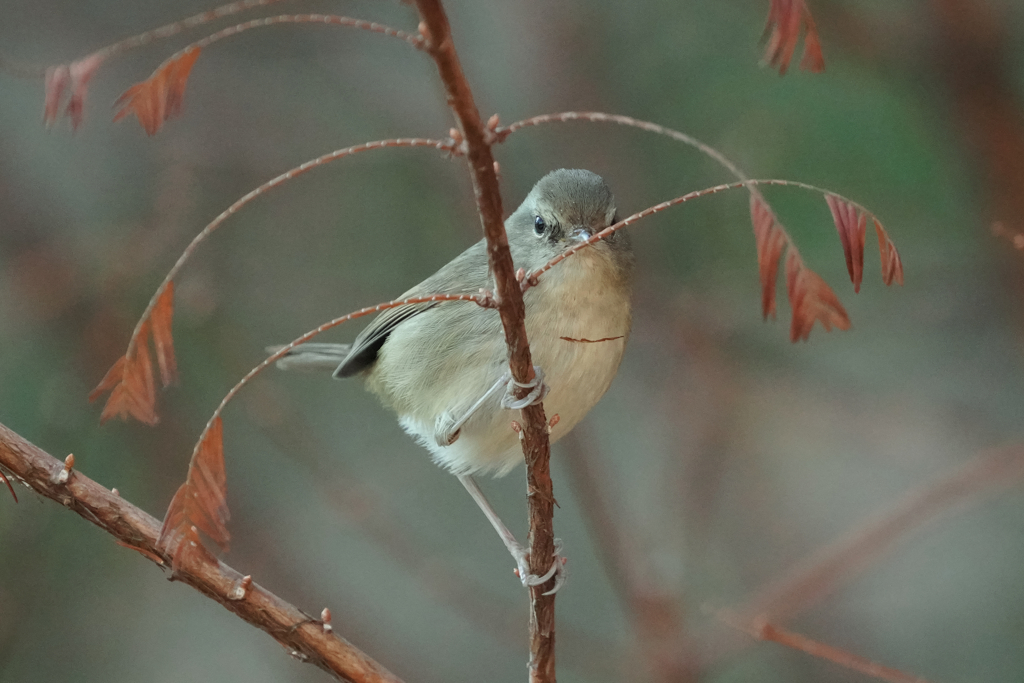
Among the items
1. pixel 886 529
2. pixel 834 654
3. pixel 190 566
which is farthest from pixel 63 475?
pixel 886 529

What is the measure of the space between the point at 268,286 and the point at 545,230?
→ 146cm

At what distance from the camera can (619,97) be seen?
2906mm

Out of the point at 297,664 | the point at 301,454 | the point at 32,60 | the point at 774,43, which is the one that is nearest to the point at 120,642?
the point at 297,664

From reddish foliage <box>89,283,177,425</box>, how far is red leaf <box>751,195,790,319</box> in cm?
64

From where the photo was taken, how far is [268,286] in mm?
3094

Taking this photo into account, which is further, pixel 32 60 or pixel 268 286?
pixel 268 286

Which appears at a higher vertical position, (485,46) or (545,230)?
(485,46)

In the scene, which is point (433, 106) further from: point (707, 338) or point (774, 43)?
point (774, 43)

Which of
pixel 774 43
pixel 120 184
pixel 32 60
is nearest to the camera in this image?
pixel 774 43

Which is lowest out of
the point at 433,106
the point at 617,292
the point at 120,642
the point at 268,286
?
the point at 120,642

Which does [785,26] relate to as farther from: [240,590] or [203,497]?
[240,590]

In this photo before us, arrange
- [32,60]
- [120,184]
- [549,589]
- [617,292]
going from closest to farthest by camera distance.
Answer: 1. [549,589]
2. [617,292]
3. [32,60]
4. [120,184]

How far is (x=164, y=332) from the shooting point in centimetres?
99

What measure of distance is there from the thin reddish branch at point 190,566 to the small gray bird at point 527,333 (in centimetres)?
36
